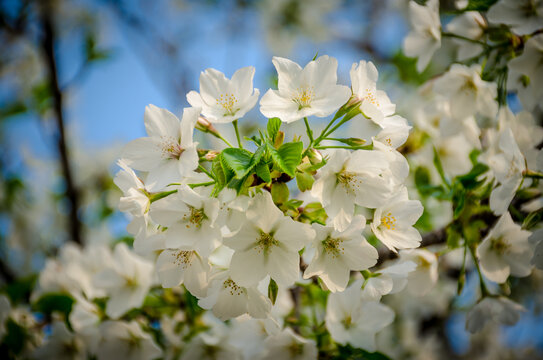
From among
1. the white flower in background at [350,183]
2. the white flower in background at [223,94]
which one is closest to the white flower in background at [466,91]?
the white flower in background at [350,183]

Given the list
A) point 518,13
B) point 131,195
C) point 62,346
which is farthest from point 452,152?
point 62,346

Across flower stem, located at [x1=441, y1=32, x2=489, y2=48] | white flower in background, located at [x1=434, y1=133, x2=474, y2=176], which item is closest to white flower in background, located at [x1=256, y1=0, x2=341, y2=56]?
white flower in background, located at [x1=434, y1=133, x2=474, y2=176]

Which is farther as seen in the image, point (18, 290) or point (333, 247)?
point (18, 290)

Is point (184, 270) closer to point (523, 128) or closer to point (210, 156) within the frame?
point (210, 156)

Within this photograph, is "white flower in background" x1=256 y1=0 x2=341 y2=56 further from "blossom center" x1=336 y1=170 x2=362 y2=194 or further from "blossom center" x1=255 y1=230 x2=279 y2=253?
"blossom center" x1=255 y1=230 x2=279 y2=253

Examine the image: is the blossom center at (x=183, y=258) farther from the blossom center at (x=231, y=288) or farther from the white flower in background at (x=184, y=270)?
the blossom center at (x=231, y=288)

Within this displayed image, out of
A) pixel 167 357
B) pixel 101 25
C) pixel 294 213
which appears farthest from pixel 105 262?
pixel 101 25
